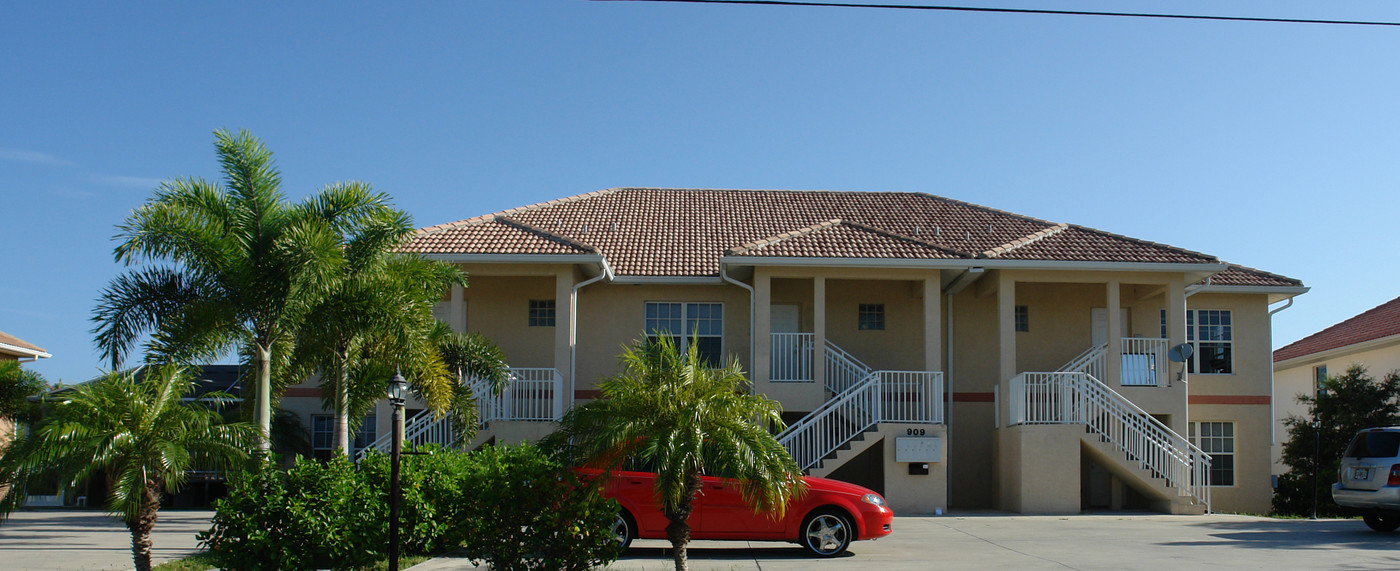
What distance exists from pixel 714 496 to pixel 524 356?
1024cm

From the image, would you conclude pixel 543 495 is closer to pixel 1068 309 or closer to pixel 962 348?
pixel 962 348

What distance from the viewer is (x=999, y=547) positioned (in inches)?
504

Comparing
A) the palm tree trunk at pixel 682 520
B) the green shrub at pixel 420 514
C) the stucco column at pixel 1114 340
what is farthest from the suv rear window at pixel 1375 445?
the green shrub at pixel 420 514

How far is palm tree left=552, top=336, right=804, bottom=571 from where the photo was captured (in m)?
8.92

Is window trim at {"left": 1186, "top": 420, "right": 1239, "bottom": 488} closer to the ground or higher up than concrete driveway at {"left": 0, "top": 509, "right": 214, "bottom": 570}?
higher up

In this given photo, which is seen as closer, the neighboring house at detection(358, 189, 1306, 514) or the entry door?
the neighboring house at detection(358, 189, 1306, 514)

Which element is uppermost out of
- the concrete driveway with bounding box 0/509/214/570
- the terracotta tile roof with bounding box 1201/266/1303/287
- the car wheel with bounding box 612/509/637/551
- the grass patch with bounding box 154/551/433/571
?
the terracotta tile roof with bounding box 1201/266/1303/287

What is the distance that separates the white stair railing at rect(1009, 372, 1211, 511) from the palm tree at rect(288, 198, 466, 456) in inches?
406

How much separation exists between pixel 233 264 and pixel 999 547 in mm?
9680

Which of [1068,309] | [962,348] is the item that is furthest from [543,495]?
[1068,309]

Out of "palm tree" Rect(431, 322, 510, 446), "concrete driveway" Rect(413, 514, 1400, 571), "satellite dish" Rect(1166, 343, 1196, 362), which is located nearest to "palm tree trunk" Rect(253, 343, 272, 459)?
"concrete driveway" Rect(413, 514, 1400, 571)

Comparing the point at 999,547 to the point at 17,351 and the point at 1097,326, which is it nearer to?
the point at 1097,326

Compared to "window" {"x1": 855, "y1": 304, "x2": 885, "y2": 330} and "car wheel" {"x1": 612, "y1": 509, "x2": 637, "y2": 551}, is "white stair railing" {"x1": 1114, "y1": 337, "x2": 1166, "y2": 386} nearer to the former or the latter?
"window" {"x1": 855, "y1": 304, "x2": 885, "y2": 330}

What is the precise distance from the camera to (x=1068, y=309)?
2184 centimetres
